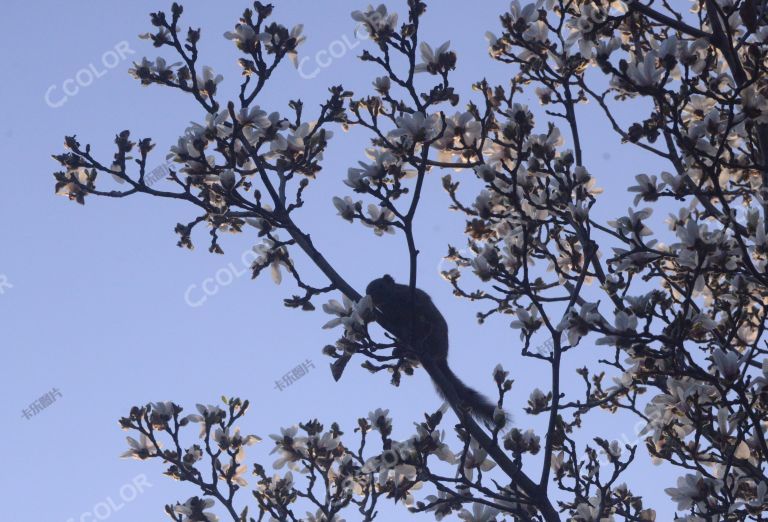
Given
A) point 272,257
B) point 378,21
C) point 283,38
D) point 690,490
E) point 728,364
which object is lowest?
point 690,490

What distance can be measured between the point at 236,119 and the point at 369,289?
2.52 meters

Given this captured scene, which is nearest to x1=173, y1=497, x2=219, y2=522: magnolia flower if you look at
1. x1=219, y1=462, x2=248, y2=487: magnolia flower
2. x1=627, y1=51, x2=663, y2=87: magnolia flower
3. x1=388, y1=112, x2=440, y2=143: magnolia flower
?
x1=219, y1=462, x2=248, y2=487: magnolia flower

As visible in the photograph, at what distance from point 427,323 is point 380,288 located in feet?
2.97

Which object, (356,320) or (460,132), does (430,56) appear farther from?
(356,320)

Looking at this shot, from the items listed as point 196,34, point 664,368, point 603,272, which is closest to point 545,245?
point 603,272

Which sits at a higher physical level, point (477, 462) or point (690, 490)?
point (477, 462)

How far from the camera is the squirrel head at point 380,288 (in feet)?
25.5

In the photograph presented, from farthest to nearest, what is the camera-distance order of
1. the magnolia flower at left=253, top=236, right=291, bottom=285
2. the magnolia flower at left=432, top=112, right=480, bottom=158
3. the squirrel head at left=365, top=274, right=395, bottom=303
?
the squirrel head at left=365, top=274, right=395, bottom=303
the magnolia flower at left=253, top=236, right=291, bottom=285
the magnolia flower at left=432, top=112, right=480, bottom=158

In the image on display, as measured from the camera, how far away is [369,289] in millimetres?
8180

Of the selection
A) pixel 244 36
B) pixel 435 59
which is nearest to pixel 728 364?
pixel 435 59

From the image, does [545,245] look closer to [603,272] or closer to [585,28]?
[603,272]

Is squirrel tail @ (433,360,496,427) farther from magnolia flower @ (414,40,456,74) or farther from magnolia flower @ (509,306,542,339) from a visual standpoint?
magnolia flower @ (414,40,456,74)

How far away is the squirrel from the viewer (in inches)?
281

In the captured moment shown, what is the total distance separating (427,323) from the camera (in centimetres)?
711
